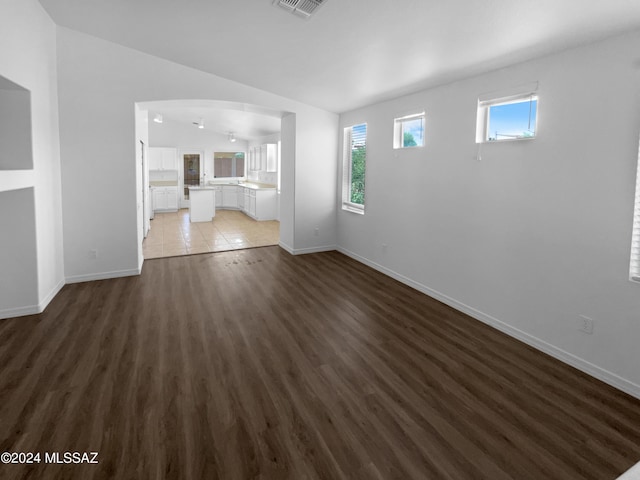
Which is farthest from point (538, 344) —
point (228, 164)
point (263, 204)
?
point (228, 164)

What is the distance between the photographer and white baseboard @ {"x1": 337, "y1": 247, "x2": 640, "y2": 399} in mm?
2567

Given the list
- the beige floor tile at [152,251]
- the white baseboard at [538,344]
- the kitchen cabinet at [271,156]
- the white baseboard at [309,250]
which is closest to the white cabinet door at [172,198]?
the kitchen cabinet at [271,156]

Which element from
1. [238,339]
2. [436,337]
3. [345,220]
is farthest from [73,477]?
[345,220]

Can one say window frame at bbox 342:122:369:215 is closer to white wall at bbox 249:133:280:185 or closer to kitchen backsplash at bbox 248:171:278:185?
white wall at bbox 249:133:280:185

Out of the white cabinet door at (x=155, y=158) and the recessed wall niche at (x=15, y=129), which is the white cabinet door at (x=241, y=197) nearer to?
the white cabinet door at (x=155, y=158)

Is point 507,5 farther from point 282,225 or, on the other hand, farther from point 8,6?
point 282,225

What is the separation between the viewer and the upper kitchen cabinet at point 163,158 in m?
11.2

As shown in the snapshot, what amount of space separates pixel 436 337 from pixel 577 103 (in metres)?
2.21

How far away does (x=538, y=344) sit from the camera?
10.3 ft

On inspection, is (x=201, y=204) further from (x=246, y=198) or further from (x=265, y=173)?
(x=265, y=173)

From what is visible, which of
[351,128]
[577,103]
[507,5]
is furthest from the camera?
[351,128]

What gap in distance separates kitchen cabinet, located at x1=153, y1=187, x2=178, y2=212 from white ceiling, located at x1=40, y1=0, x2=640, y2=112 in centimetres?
718

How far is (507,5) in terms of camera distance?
2361 mm

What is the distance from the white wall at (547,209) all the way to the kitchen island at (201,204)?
654cm
